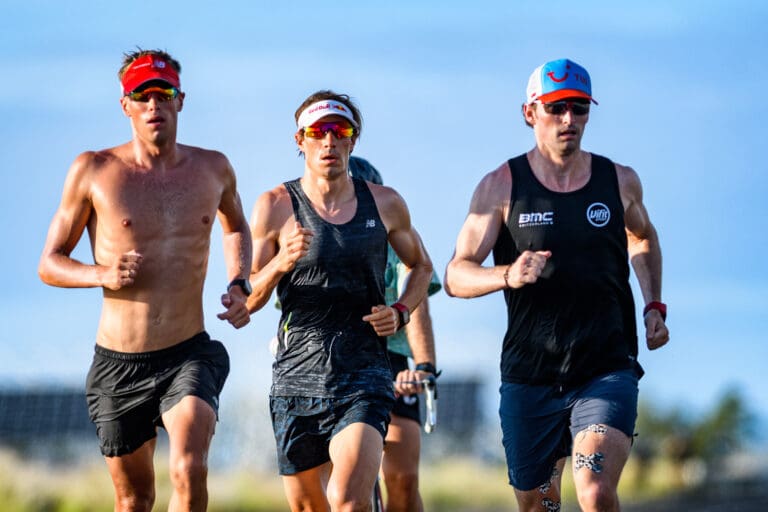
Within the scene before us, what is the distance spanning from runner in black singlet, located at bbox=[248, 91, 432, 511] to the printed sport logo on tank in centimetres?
84

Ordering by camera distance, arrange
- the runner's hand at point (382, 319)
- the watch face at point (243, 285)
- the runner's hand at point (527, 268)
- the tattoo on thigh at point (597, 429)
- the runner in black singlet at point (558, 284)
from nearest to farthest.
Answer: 1. the runner's hand at point (527, 268)
2. the tattoo on thigh at point (597, 429)
3. the runner in black singlet at point (558, 284)
4. the watch face at point (243, 285)
5. the runner's hand at point (382, 319)

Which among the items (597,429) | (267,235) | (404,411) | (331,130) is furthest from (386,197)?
(597,429)

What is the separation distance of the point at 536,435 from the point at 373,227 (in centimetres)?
149

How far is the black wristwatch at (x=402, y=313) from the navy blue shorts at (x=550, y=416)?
68 cm

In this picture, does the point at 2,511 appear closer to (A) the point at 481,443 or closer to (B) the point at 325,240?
(A) the point at 481,443

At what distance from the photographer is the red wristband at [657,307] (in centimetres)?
881

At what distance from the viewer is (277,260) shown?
8492 mm

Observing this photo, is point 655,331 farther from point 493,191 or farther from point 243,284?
point 243,284

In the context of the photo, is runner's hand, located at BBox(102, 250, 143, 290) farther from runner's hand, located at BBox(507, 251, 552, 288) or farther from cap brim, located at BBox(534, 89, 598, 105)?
cap brim, located at BBox(534, 89, 598, 105)

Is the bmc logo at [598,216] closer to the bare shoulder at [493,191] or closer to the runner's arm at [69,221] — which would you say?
the bare shoulder at [493,191]

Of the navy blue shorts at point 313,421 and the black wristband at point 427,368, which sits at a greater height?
the black wristband at point 427,368

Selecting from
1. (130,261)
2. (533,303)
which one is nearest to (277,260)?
(130,261)

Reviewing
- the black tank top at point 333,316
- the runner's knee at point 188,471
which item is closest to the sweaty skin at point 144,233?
the black tank top at point 333,316

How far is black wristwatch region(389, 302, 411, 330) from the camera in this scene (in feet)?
29.0
